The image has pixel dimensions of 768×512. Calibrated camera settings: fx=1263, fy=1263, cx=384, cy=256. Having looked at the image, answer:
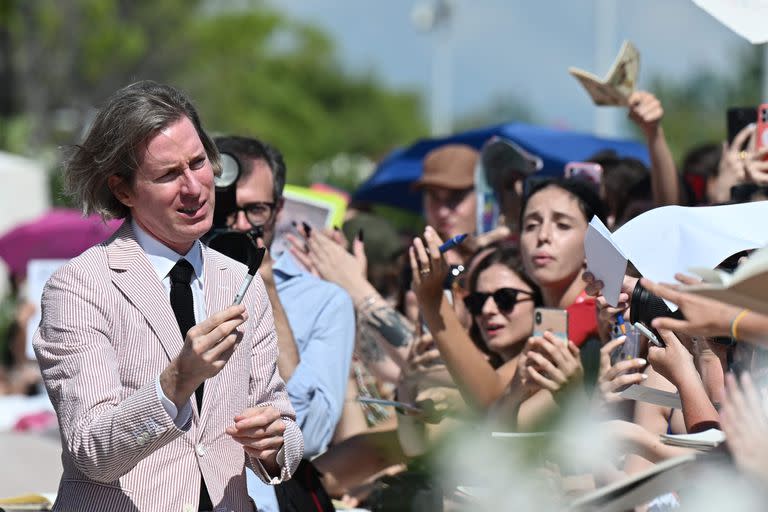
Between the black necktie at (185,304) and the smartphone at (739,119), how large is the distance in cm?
304

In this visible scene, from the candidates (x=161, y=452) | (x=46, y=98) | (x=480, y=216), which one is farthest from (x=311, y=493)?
(x=46, y=98)

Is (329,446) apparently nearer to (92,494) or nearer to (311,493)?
(311,493)

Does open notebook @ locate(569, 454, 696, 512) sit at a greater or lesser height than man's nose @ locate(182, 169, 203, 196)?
lesser

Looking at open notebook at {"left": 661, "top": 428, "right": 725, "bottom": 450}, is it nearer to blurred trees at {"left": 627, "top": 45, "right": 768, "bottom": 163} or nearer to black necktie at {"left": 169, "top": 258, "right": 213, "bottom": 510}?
black necktie at {"left": 169, "top": 258, "right": 213, "bottom": 510}

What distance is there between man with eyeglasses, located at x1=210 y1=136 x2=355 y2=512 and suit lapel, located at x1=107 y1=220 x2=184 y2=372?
1273 mm

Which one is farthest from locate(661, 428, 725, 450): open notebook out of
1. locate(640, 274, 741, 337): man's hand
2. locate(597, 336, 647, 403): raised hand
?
locate(597, 336, 647, 403): raised hand

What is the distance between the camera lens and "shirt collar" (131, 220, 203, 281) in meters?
3.41

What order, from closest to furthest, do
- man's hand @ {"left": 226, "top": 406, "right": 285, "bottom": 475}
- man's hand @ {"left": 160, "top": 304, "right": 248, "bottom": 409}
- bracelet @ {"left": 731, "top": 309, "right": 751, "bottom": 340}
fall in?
bracelet @ {"left": 731, "top": 309, "right": 751, "bottom": 340} < man's hand @ {"left": 160, "top": 304, "right": 248, "bottom": 409} < man's hand @ {"left": 226, "top": 406, "right": 285, "bottom": 475}

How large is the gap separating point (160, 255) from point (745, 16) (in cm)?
190

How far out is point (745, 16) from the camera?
384 centimetres

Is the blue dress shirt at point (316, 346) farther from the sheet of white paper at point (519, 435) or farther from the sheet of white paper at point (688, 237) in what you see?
the sheet of white paper at point (688, 237)

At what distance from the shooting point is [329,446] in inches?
214

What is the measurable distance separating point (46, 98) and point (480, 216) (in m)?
29.9

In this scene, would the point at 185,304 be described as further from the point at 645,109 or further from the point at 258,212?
the point at 645,109
